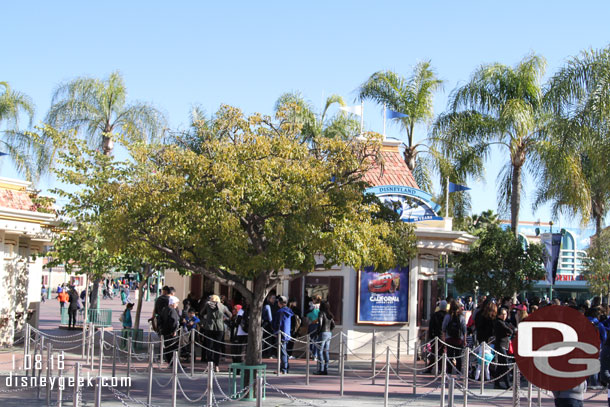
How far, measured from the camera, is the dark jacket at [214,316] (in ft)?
53.0

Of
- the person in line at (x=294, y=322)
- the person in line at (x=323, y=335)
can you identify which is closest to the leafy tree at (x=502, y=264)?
the person in line at (x=294, y=322)

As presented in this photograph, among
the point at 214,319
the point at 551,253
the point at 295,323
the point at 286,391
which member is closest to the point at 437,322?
the point at 295,323

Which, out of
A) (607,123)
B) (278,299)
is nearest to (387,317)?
(278,299)

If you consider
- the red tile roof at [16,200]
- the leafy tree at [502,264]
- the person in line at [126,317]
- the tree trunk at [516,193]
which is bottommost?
the person in line at [126,317]

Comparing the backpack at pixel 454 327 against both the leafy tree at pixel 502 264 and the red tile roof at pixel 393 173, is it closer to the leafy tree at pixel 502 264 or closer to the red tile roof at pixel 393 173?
the red tile roof at pixel 393 173

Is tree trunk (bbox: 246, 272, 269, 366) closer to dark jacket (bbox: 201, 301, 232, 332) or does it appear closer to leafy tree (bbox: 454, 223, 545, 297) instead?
dark jacket (bbox: 201, 301, 232, 332)

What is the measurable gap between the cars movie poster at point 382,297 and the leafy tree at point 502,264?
5.52 m

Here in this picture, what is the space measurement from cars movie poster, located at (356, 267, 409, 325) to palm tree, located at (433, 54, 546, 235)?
681 centimetres

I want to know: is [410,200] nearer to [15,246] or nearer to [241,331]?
[241,331]

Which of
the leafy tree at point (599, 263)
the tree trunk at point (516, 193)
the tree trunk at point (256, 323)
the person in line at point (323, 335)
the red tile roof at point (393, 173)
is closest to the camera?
the tree trunk at point (256, 323)

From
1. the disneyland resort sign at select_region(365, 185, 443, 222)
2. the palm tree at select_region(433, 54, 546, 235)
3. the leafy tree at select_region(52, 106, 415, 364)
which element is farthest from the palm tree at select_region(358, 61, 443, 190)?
the leafy tree at select_region(52, 106, 415, 364)

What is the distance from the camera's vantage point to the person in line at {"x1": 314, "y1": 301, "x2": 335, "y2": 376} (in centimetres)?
1603

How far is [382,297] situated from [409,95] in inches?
414

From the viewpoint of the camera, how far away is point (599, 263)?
116 feet
